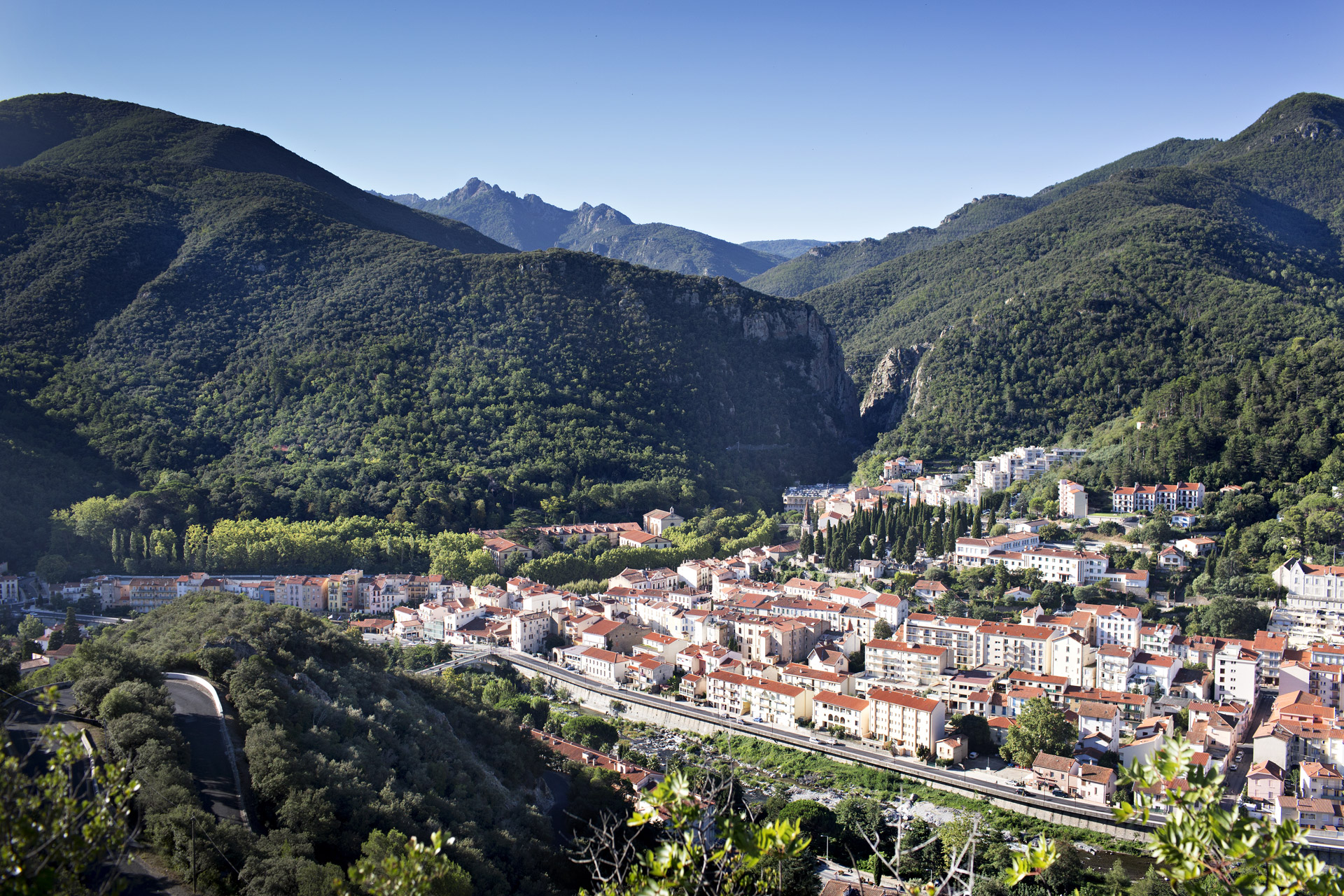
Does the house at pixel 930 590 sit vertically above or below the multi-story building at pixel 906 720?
above

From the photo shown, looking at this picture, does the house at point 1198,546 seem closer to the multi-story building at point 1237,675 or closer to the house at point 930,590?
the multi-story building at point 1237,675

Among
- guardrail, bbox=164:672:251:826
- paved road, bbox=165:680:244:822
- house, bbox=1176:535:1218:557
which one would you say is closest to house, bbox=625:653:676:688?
guardrail, bbox=164:672:251:826

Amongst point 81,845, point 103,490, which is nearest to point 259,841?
point 81,845

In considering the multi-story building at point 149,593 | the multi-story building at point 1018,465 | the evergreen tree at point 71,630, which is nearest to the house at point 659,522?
Answer: the multi-story building at point 1018,465

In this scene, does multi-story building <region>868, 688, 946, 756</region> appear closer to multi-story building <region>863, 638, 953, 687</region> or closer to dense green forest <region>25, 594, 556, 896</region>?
multi-story building <region>863, 638, 953, 687</region>

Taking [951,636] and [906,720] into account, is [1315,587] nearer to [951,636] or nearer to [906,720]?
[951,636]

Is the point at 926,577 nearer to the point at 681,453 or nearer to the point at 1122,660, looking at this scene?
the point at 1122,660

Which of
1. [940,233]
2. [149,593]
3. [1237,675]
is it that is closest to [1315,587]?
[1237,675]
